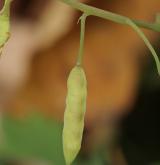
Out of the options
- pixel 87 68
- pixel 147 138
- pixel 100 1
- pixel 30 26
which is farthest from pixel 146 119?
pixel 30 26

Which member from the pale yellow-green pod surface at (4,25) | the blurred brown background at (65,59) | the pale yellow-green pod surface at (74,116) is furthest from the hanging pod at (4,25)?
the blurred brown background at (65,59)

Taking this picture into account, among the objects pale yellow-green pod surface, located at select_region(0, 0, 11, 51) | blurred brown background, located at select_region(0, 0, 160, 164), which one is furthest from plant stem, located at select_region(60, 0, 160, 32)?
blurred brown background, located at select_region(0, 0, 160, 164)

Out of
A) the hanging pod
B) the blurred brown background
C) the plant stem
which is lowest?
the blurred brown background

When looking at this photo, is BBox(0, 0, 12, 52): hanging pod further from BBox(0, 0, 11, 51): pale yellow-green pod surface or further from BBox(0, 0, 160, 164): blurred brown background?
BBox(0, 0, 160, 164): blurred brown background

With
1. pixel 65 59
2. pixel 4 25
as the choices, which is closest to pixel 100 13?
pixel 4 25

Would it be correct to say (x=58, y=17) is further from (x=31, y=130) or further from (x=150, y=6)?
(x=31, y=130)

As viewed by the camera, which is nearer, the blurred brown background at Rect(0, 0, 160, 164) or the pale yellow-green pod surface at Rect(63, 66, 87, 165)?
the pale yellow-green pod surface at Rect(63, 66, 87, 165)

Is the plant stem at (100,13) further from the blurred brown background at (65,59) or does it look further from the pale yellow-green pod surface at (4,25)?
the blurred brown background at (65,59)

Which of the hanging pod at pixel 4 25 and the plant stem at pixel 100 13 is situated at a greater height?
the plant stem at pixel 100 13

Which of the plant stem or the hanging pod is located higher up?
the plant stem
